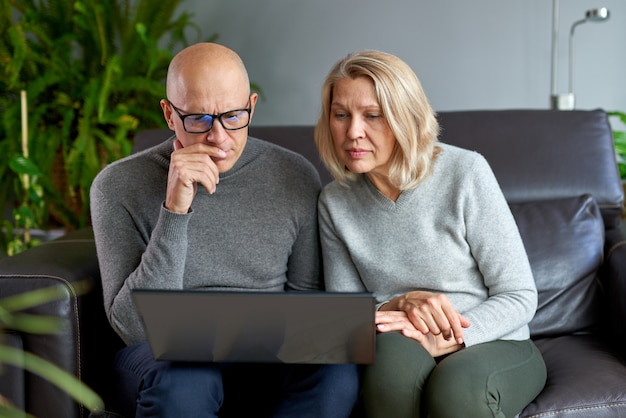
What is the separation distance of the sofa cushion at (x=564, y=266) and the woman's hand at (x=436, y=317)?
458 millimetres

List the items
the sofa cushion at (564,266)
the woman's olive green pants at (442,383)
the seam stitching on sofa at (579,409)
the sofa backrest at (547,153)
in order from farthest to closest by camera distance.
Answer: the sofa backrest at (547,153) → the sofa cushion at (564,266) → the seam stitching on sofa at (579,409) → the woman's olive green pants at (442,383)

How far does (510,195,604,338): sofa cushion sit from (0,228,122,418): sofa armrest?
100 cm

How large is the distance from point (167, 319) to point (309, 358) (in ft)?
0.82

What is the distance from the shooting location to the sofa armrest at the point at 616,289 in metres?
1.71

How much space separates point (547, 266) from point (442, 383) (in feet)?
2.03

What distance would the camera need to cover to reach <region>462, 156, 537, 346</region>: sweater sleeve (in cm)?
147

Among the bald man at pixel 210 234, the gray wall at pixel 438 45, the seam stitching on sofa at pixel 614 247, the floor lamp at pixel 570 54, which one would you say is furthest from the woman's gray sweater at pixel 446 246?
the gray wall at pixel 438 45

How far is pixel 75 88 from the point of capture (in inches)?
122

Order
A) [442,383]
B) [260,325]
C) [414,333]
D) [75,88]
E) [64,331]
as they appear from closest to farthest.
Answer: [260,325], [442,383], [414,333], [64,331], [75,88]

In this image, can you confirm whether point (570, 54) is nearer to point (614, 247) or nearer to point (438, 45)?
point (438, 45)

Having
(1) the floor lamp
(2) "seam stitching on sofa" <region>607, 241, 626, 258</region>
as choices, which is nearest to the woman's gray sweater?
(2) "seam stitching on sofa" <region>607, 241, 626, 258</region>

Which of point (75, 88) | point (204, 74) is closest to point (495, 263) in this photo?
point (204, 74)

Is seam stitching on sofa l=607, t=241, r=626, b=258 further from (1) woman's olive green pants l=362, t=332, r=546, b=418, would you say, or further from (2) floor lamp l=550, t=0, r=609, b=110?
(2) floor lamp l=550, t=0, r=609, b=110

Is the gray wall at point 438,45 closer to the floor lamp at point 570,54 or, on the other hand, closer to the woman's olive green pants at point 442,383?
the floor lamp at point 570,54
